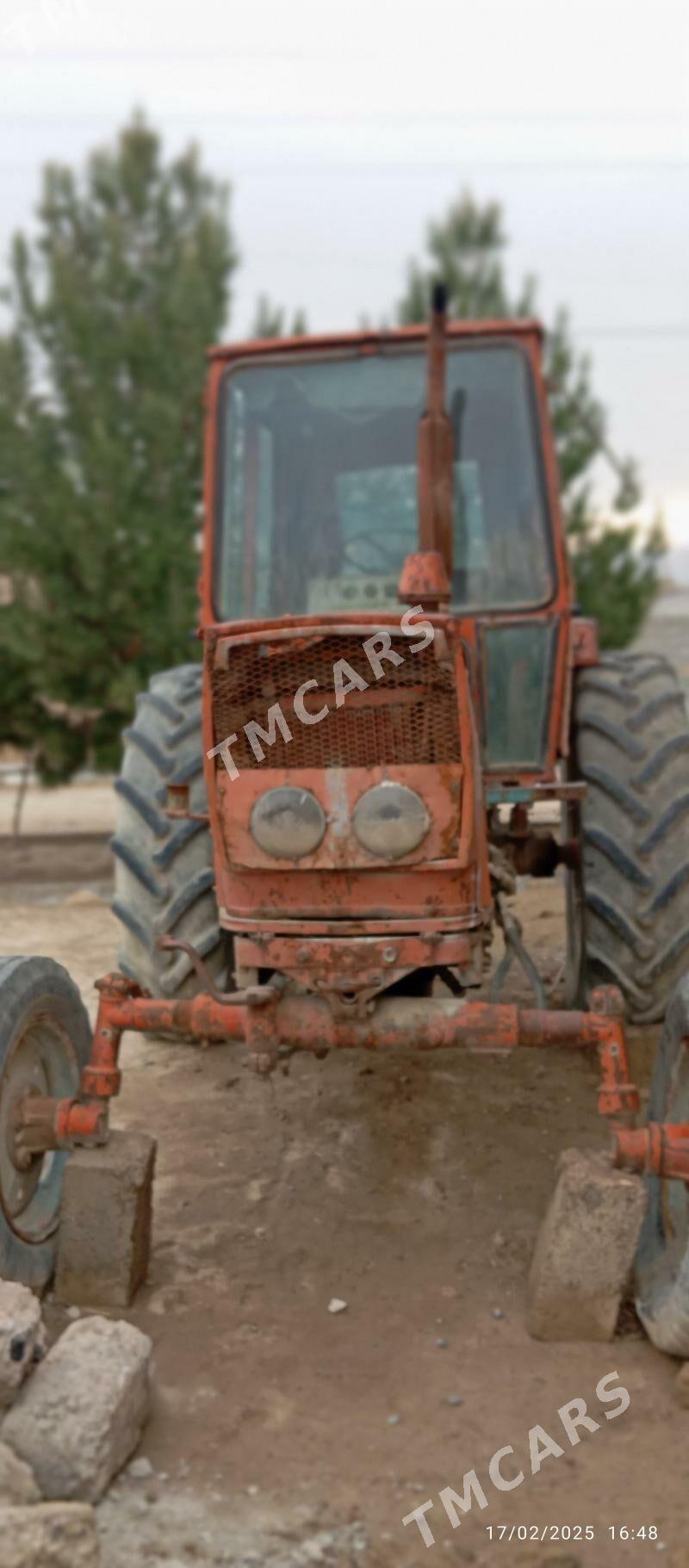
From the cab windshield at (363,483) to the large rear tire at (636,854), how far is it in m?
0.52

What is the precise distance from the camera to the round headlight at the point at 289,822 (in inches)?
131

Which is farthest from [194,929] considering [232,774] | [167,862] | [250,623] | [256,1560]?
[256,1560]

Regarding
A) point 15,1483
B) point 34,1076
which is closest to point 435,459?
point 34,1076

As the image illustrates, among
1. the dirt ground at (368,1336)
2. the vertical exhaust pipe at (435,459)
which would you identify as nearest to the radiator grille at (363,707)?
the vertical exhaust pipe at (435,459)

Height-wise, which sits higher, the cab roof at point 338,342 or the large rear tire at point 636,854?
the cab roof at point 338,342

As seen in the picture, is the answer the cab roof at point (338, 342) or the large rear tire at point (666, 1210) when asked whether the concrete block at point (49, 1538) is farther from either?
the cab roof at point (338, 342)

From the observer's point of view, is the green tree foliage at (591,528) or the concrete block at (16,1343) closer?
the concrete block at (16,1343)

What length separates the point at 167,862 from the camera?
423 cm

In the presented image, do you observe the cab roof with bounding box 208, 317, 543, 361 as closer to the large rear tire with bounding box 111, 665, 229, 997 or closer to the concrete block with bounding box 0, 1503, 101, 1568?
the large rear tire with bounding box 111, 665, 229, 997

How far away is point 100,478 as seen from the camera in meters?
10.5

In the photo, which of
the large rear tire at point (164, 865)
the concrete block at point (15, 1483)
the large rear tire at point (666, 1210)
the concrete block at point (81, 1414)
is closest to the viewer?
the concrete block at point (15, 1483)

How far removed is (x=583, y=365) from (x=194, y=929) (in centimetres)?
951

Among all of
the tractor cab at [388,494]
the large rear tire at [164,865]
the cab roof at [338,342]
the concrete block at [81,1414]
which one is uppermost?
the cab roof at [338,342]

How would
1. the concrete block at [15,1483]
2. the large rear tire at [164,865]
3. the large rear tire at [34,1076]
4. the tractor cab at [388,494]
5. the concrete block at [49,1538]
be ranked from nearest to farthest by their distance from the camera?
the concrete block at [49,1538]
the concrete block at [15,1483]
the large rear tire at [34,1076]
the large rear tire at [164,865]
the tractor cab at [388,494]
